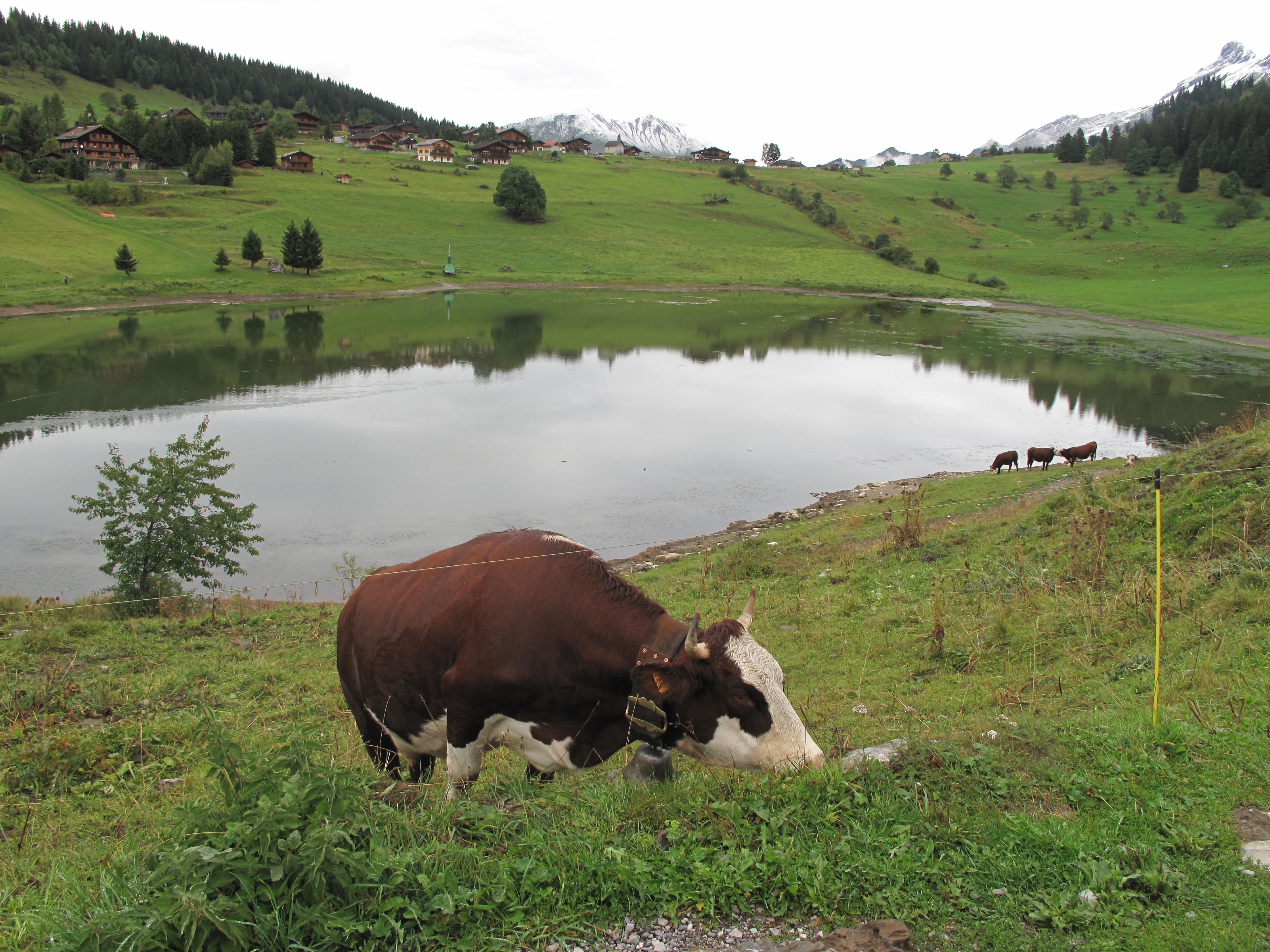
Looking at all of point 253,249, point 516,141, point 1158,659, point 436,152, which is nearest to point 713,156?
point 516,141

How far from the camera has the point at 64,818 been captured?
5145 millimetres

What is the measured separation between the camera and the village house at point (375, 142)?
136m

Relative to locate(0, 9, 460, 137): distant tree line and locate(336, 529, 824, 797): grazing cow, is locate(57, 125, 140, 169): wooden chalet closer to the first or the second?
locate(0, 9, 460, 137): distant tree line

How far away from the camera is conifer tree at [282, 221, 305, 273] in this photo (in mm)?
60125

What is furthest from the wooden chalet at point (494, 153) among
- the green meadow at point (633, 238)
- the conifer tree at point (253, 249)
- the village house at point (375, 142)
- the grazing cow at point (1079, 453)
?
the grazing cow at point (1079, 453)

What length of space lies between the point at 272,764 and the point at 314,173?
10726cm

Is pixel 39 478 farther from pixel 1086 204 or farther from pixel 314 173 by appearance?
pixel 1086 204

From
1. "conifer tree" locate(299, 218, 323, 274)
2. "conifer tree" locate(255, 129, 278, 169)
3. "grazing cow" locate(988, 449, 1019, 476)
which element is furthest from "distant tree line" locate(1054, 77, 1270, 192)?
"conifer tree" locate(255, 129, 278, 169)

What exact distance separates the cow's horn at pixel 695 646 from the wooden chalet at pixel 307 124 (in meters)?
162

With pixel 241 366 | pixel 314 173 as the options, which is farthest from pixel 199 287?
pixel 314 173

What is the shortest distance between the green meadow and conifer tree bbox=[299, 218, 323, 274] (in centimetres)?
121

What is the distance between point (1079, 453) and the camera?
22688 mm

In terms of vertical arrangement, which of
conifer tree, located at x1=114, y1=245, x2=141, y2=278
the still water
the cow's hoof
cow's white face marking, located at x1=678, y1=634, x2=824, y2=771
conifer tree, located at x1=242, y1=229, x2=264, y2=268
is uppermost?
conifer tree, located at x1=242, y1=229, x2=264, y2=268

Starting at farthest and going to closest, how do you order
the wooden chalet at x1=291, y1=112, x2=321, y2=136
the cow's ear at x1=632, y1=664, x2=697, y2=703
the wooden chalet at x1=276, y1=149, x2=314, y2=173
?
the wooden chalet at x1=291, y1=112, x2=321, y2=136
the wooden chalet at x1=276, y1=149, x2=314, y2=173
the cow's ear at x1=632, y1=664, x2=697, y2=703
